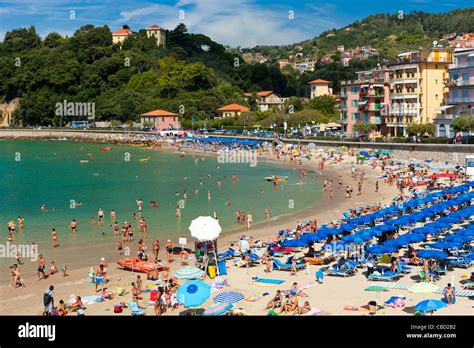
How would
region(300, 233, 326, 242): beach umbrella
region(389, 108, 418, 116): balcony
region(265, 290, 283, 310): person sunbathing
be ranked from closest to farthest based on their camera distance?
region(265, 290, 283, 310): person sunbathing, region(300, 233, 326, 242): beach umbrella, region(389, 108, 418, 116): balcony

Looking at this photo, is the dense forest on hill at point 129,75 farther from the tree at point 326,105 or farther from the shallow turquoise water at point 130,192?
the shallow turquoise water at point 130,192

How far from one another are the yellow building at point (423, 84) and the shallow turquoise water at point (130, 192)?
589 inches

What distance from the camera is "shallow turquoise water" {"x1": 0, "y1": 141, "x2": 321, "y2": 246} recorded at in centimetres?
3148

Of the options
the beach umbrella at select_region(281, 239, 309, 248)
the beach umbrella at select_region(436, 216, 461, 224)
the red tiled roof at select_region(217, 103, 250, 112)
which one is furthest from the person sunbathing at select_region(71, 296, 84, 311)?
the red tiled roof at select_region(217, 103, 250, 112)

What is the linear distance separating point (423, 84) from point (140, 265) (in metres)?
47.0

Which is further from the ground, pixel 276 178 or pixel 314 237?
pixel 276 178

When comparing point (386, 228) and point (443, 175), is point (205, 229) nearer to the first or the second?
point (386, 228)

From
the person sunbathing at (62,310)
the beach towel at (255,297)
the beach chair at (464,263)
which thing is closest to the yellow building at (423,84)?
the beach chair at (464,263)

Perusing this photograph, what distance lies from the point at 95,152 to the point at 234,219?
183ft

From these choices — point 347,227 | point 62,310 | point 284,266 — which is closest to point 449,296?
point 284,266

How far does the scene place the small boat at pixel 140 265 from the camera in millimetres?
20750

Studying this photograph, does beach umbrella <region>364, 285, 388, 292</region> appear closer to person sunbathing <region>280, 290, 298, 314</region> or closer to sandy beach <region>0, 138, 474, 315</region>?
sandy beach <region>0, 138, 474, 315</region>

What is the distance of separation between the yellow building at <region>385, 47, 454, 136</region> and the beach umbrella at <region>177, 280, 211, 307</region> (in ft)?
163

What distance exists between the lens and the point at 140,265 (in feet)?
69.1
